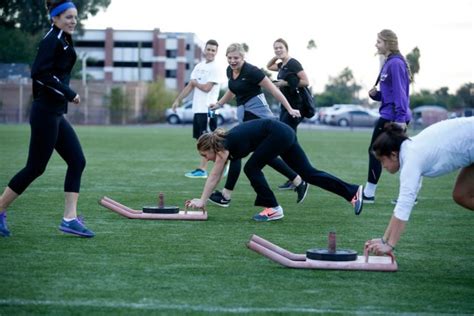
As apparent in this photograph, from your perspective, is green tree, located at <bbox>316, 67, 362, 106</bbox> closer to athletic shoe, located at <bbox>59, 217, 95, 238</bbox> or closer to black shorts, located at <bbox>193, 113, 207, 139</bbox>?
black shorts, located at <bbox>193, 113, 207, 139</bbox>

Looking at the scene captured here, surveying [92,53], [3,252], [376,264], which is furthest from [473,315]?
[92,53]

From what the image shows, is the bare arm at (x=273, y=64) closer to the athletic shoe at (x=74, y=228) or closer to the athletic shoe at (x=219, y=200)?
the athletic shoe at (x=219, y=200)

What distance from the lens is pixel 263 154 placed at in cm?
927

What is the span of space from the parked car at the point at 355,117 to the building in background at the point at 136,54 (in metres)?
39.1

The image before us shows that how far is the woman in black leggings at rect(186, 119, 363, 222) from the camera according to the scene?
877 cm

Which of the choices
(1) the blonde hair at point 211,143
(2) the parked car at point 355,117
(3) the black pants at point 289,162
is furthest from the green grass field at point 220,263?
(2) the parked car at point 355,117

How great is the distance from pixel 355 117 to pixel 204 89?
158 feet

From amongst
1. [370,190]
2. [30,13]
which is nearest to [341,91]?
[30,13]

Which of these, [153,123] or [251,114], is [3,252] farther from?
[153,123]

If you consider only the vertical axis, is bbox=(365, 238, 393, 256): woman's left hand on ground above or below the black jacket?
below

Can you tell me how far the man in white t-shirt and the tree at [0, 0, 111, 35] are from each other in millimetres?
48892

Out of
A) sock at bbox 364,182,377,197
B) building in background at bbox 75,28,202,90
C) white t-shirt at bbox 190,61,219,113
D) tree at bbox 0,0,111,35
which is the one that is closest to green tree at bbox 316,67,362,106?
building in background at bbox 75,28,202,90

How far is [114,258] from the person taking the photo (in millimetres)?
6930

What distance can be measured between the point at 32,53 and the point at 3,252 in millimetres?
72878
